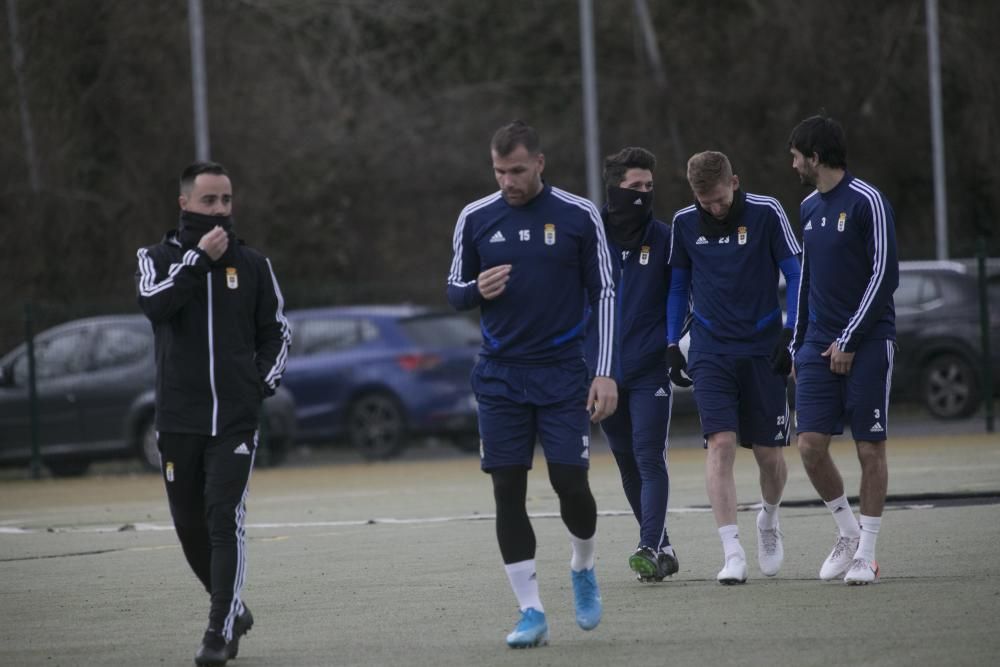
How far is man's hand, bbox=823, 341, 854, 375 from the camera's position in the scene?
8.99m

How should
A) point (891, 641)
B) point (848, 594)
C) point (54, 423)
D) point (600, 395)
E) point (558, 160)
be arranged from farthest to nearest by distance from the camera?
point (558, 160) < point (54, 423) < point (848, 594) < point (600, 395) < point (891, 641)

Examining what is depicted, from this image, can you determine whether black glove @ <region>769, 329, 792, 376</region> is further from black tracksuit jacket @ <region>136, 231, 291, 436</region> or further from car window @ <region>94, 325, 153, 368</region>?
car window @ <region>94, 325, 153, 368</region>

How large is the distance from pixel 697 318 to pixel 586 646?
8.41ft

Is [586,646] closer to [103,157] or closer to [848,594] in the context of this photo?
[848,594]

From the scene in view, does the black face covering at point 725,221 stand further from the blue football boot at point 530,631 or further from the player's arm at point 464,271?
the blue football boot at point 530,631

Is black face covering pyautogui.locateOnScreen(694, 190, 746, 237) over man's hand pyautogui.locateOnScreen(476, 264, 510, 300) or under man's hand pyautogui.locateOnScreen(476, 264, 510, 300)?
over

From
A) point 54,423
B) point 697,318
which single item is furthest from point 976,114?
point 697,318

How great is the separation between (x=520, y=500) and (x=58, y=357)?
1526cm

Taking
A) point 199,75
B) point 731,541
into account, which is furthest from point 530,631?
point 199,75

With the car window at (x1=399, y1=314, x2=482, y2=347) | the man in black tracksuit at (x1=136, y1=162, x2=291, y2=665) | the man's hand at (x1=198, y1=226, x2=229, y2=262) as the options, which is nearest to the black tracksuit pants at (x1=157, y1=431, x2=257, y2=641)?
the man in black tracksuit at (x1=136, y1=162, x2=291, y2=665)

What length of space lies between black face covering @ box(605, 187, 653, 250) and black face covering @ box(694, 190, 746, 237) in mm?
365

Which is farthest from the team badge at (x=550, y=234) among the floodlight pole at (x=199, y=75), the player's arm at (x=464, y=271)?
the floodlight pole at (x=199, y=75)

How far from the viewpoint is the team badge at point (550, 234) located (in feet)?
25.5

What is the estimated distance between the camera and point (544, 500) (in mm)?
15148
